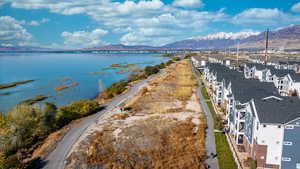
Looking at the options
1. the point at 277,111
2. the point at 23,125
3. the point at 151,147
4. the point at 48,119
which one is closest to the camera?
the point at 277,111

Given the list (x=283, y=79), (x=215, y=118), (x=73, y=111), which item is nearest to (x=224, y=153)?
(x=215, y=118)

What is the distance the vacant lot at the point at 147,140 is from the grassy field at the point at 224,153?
1894 mm

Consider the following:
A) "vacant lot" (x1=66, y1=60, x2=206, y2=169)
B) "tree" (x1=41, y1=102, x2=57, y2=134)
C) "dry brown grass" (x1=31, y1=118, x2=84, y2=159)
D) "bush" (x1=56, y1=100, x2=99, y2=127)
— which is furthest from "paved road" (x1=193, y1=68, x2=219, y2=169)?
"tree" (x1=41, y1=102, x2=57, y2=134)

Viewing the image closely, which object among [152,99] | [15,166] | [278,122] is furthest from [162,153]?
[152,99]

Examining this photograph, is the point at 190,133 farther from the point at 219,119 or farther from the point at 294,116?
the point at 294,116

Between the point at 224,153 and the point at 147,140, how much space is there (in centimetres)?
985

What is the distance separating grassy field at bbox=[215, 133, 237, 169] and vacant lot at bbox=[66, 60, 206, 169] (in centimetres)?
189

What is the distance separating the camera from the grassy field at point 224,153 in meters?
19.9

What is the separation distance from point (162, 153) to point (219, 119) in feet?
46.3

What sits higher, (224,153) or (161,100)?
(161,100)

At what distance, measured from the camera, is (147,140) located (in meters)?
25.8

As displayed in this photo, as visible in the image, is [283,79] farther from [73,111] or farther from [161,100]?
[73,111]

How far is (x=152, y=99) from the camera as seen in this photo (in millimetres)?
45906

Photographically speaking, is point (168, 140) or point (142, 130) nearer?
point (168, 140)
